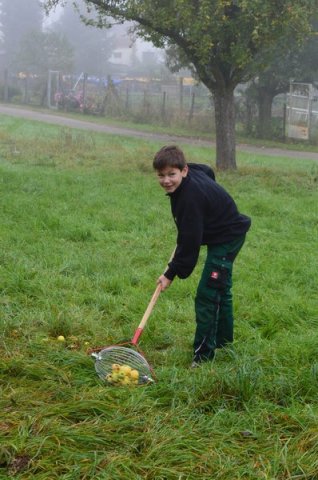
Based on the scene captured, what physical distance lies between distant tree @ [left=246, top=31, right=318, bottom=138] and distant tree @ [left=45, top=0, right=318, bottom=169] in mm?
9557

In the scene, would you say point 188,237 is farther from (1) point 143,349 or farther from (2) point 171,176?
(1) point 143,349

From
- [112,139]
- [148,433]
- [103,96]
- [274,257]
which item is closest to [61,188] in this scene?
[274,257]

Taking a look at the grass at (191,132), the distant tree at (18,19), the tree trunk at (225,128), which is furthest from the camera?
the distant tree at (18,19)

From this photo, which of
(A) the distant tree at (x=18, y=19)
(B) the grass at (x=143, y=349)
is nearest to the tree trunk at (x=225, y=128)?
(B) the grass at (x=143, y=349)

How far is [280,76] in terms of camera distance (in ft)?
82.1

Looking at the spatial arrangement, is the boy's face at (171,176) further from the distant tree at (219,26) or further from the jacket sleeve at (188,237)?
the distant tree at (219,26)

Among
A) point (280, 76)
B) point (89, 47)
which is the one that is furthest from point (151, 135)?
point (89, 47)

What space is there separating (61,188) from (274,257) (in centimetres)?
469

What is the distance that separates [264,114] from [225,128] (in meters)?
11.7

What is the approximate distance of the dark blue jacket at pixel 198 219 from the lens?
417 centimetres

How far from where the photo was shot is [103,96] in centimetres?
3456

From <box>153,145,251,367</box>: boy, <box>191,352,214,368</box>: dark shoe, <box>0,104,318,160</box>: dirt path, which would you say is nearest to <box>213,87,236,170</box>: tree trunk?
<box>0,104,318,160</box>: dirt path

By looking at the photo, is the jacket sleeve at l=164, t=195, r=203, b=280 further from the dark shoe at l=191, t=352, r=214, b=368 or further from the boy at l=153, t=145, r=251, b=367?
the dark shoe at l=191, t=352, r=214, b=368

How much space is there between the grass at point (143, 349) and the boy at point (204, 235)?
0.28 m
